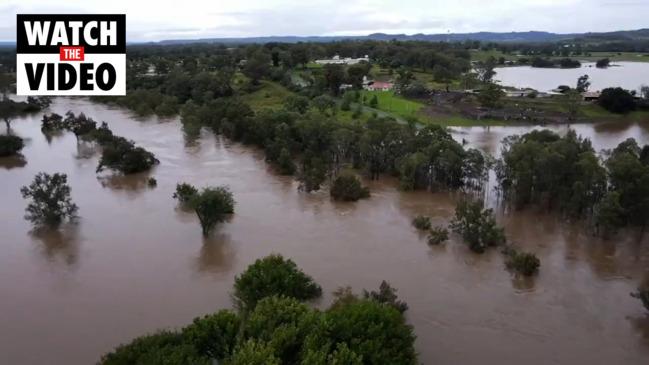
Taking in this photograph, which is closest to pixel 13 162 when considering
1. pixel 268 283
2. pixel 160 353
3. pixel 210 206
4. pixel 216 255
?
pixel 210 206

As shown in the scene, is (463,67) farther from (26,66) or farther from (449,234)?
(26,66)

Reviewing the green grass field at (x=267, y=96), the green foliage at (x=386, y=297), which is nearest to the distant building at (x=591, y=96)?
the green grass field at (x=267, y=96)

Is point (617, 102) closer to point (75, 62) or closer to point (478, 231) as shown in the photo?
point (478, 231)

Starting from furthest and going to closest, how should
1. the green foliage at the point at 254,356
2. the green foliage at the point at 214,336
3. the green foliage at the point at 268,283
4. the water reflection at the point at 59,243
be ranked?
the water reflection at the point at 59,243
the green foliage at the point at 268,283
the green foliage at the point at 214,336
the green foliage at the point at 254,356

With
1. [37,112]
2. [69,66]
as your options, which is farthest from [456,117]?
[37,112]

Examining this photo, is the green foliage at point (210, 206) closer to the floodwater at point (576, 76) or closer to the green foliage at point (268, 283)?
the green foliage at point (268, 283)

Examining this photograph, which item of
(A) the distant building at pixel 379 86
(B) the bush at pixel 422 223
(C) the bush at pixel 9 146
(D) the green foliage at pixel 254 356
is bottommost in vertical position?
(B) the bush at pixel 422 223

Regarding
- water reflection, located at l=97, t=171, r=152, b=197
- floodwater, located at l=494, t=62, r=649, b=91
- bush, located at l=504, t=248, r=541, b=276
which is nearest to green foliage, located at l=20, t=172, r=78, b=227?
water reflection, located at l=97, t=171, r=152, b=197

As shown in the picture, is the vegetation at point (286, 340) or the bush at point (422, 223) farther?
the bush at point (422, 223)
